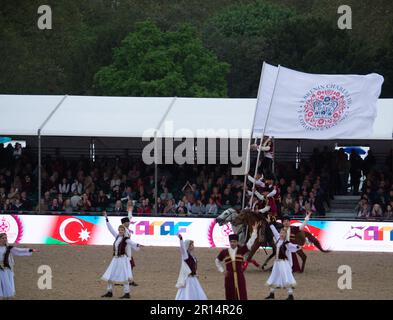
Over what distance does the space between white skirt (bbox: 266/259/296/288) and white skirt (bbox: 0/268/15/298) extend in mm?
4597

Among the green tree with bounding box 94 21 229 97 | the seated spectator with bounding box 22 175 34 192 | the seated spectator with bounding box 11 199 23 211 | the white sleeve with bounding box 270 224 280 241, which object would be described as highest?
the green tree with bounding box 94 21 229 97

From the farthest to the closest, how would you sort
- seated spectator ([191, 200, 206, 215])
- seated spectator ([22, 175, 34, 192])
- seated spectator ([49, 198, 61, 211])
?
seated spectator ([22, 175, 34, 192])
seated spectator ([49, 198, 61, 211])
seated spectator ([191, 200, 206, 215])

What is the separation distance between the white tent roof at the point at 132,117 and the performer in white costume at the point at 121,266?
10.4m

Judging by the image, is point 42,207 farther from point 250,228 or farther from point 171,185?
point 250,228

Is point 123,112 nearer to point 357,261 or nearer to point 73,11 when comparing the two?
point 357,261

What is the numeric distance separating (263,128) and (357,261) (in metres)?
4.04

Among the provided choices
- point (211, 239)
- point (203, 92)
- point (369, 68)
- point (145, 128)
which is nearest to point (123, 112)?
point (145, 128)

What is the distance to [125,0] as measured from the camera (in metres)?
86.2

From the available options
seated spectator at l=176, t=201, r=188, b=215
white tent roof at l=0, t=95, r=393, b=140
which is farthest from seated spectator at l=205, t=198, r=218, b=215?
white tent roof at l=0, t=95, r=393, b=140

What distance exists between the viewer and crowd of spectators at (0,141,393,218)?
2866 cm

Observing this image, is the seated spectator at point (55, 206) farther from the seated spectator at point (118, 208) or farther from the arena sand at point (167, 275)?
the arena sand at point (167, 275)

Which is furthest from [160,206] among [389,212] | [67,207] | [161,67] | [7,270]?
[161,67]

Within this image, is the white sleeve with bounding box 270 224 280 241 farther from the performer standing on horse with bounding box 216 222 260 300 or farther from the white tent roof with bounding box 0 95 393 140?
the white tent roof with bounding box 0 95 393 140

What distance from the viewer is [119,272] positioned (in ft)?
59.7
